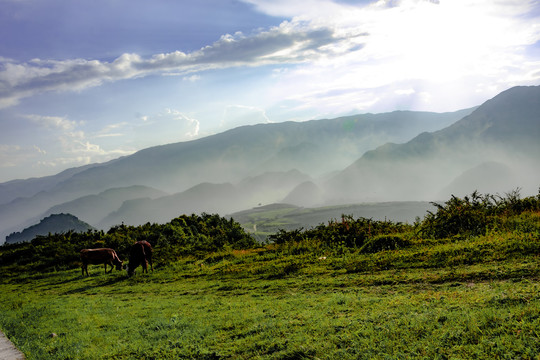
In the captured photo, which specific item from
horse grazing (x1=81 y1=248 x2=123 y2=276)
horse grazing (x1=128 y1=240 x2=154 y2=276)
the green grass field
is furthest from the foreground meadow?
horse grazing (x1=81 y1=248 x2=123 y2=276)

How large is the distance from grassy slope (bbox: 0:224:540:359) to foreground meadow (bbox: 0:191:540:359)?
4 cm

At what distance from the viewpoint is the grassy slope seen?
6840 mm

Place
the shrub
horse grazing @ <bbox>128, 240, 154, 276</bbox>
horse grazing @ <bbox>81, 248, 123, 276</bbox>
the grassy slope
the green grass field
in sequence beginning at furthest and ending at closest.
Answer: horse grazing @ <bbox>81, 248, 123, 276</bbox>
horse grazing @ <bbox>128, 240, 154, 276</bbox>
the shrub
the grassy slope
the green grass field

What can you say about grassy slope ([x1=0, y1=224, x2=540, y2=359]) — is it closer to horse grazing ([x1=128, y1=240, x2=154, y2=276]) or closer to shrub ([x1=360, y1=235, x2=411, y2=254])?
shrub ([x1=360, y1=235, x2=411, y2=254])

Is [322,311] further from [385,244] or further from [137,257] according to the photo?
[137,257]

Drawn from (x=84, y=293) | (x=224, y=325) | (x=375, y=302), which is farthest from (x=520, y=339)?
(x=84, y=293)

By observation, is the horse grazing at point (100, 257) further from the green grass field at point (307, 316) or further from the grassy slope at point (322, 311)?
the green grass field at point (307, 316)

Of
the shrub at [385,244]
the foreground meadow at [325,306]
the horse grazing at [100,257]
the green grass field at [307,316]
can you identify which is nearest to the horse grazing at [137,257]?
the foreground meadow at [325,306]

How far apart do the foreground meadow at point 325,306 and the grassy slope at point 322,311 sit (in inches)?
1.4

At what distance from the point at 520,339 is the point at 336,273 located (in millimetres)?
9946

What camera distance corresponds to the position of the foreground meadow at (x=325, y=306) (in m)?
6.91

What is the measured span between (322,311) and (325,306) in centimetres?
59

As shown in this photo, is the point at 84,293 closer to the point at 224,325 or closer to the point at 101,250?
the point at 101,250

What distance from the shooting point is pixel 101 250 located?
88.9ft
